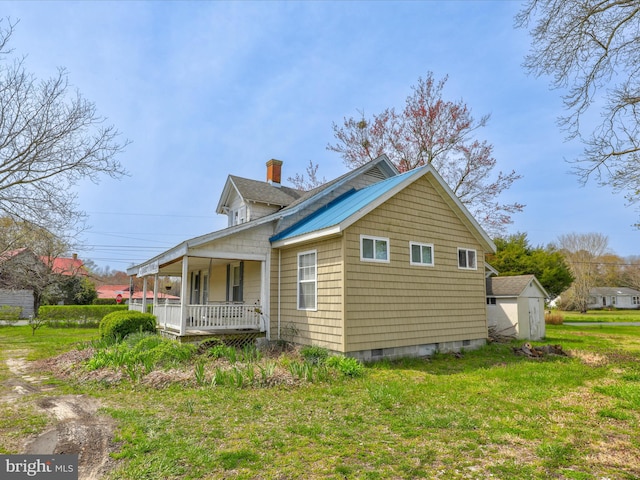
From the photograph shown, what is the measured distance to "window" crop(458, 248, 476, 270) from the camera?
13.1 m

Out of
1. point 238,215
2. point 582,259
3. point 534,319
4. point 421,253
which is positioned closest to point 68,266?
point 238,215

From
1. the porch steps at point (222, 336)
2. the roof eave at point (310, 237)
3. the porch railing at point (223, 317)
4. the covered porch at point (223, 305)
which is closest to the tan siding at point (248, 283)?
the covered porch at point (223, 305)

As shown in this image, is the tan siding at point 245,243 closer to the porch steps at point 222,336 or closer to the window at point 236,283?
the porch steps at point 222,336

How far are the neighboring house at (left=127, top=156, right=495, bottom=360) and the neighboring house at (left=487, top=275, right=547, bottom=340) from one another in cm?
398

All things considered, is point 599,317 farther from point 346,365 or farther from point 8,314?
point 8,314

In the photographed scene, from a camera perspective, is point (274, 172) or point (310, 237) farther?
point (274, 172)

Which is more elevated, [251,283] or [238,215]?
[238,215]

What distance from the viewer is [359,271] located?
33.0ft

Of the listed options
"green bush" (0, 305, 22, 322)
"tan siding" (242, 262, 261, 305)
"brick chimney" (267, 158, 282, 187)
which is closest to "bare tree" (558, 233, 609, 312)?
"brick chimney" (267, 158, 282, 187)

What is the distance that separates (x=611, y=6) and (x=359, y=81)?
7.88m

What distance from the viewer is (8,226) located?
19578 millimetres

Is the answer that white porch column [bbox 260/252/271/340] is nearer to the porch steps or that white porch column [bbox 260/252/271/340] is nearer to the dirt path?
the porch steps

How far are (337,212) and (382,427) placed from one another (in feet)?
22.3

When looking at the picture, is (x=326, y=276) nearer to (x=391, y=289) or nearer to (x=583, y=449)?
(x=391, y=289)
